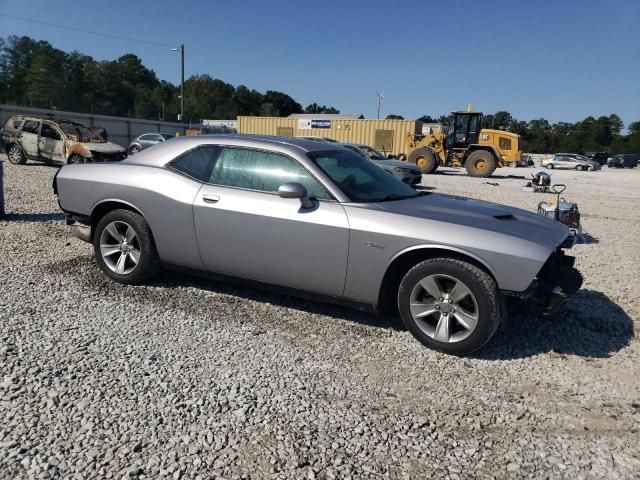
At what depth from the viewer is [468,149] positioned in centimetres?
2294

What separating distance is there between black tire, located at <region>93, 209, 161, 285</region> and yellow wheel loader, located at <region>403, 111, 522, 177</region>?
1942 cm

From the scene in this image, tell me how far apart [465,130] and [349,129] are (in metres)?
14.1

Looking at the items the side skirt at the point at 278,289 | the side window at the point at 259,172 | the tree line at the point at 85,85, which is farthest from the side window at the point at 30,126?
the tree line at the point at 85,85

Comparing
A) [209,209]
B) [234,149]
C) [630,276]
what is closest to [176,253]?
[209,209]

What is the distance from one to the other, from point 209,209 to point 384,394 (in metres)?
2.10

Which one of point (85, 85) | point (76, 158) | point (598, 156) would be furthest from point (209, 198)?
point (85, 85)

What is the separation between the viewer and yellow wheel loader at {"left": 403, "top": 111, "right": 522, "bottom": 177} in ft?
73.4

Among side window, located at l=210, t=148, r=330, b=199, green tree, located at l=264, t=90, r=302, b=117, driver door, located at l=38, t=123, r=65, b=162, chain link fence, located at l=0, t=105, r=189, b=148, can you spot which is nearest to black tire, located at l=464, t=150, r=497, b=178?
driver door, located at l=38, t=123, r=65, b=162

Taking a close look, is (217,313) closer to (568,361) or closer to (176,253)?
(176,253)

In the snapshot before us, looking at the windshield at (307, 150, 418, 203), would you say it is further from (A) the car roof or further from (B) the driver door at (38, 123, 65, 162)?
(B) the driver door at (38, 123, 65, 162)

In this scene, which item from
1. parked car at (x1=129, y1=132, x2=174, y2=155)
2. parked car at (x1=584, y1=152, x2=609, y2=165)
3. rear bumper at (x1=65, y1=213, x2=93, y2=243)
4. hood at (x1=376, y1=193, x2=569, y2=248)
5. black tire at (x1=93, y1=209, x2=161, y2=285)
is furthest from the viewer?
parked car at (x1=584, y1=152, x2=609, y2=165)

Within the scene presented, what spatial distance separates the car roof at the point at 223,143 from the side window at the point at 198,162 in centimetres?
6

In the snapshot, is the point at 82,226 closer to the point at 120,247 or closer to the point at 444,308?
the point at 120,247

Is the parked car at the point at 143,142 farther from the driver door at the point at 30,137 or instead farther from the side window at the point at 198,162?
the side window at the point at 198,162
